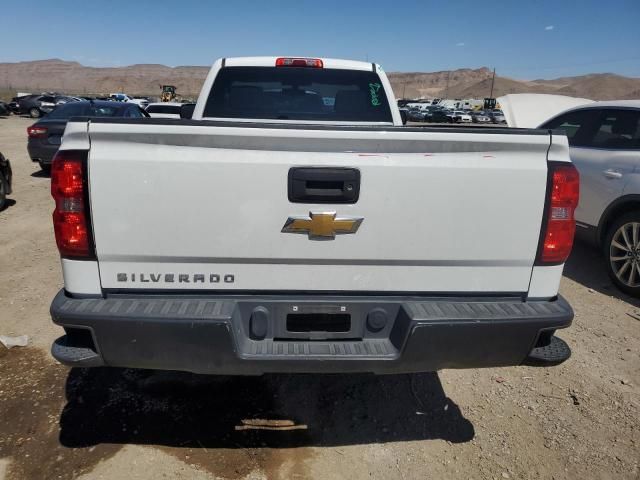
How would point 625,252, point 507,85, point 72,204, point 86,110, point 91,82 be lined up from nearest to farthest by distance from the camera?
point 72,204, point 625,252, point 86,110, point 507,85, point 91,82

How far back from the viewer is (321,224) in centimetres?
217

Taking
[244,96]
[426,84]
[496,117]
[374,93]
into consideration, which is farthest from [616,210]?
[426,84]

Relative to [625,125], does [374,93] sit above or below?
above

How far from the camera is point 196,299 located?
7.30ft

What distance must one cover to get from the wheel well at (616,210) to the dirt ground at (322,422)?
5.42 ft

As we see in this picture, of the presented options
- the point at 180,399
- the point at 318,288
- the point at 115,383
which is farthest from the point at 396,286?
the point at 115,383

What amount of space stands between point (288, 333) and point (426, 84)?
200 metres

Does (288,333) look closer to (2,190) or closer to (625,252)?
(625,252)

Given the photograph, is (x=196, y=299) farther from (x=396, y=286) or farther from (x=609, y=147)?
(x=609, y=147)

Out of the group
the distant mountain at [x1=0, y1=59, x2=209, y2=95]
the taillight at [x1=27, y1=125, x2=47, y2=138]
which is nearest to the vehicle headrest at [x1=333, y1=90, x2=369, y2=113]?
the taillight at [x1=27, y1=125, x2=47, y2=138]

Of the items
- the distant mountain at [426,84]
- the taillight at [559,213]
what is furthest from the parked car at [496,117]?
the taillight at [559,213]

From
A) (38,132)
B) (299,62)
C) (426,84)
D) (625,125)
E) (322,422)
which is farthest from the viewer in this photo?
(426,84)

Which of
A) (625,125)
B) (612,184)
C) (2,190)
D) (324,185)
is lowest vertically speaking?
(2,190)

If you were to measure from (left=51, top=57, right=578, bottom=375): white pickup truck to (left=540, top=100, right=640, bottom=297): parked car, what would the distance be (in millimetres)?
3324
